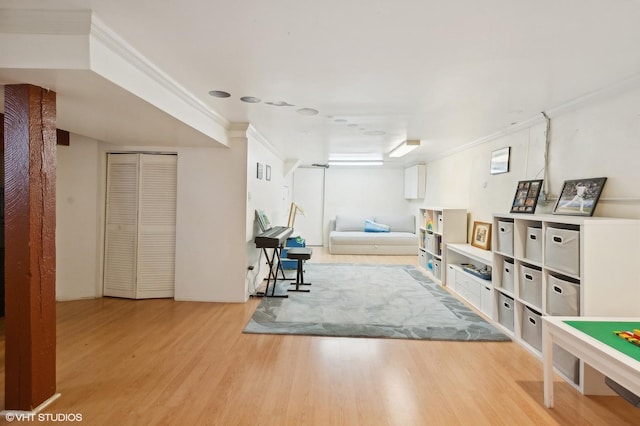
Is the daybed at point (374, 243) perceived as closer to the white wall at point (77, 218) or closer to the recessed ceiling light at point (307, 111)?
the recessed ceiling light at point (307, 111)

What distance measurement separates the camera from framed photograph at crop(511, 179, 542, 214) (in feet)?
10.6

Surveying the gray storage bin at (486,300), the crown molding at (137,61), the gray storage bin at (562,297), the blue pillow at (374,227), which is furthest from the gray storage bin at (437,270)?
the crown molding at (137,61)

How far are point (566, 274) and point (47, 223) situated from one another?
3.54 m

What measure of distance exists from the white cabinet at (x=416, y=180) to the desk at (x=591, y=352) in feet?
Result: 17.3

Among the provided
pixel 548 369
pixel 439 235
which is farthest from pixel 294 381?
pixel 439 235

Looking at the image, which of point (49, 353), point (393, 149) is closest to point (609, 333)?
point (49, 353)

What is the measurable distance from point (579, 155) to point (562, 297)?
1310 millimetres

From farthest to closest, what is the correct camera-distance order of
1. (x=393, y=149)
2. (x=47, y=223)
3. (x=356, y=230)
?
(x=356, y=230) < (x=393, y=149) < (x=47, y=223)

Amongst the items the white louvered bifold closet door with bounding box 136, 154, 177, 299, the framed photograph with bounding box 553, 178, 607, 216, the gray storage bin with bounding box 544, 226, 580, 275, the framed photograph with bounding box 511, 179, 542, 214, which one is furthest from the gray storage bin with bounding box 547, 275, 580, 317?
the white louvered bifold closet door with bounding box 136, 154, 177, 299

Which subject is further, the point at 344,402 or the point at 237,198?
the point at 237,198

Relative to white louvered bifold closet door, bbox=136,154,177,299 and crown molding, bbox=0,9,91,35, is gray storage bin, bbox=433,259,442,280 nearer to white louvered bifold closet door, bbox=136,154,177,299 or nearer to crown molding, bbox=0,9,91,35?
white louvered bifold closet door, bbox=136,154,177,299

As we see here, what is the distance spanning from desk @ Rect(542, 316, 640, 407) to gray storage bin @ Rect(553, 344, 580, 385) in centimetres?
44

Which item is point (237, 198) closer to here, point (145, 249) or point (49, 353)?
point (145, 249)

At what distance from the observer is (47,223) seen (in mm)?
1925
